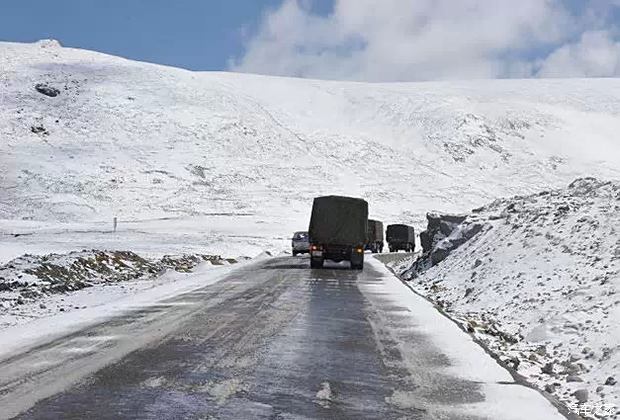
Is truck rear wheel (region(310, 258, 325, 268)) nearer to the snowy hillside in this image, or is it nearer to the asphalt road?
the asphalt road

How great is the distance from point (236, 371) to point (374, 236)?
5112 cm

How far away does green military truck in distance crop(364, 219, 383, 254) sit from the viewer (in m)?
57.6

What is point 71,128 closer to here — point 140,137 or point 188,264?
point 140,137

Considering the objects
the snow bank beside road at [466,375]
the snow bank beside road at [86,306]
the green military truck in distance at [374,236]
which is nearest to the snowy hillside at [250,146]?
the green military truck in distance at [374,236]

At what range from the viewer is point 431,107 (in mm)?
140625

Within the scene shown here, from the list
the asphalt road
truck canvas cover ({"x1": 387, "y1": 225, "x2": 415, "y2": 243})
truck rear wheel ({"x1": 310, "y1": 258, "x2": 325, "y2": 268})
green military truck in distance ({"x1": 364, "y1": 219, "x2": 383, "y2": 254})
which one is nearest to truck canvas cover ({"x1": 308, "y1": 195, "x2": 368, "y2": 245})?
truck rear wheel ({"x1": 310, "y1": 258, "x2": 325, "y2": 268})

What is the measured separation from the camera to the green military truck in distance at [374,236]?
57638mm

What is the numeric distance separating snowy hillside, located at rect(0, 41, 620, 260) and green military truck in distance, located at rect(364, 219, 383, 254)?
9.04m

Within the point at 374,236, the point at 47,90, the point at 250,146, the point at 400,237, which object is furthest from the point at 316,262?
the point at 47,90

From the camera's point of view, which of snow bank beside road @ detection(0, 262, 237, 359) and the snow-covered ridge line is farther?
the snow-covered ridge line

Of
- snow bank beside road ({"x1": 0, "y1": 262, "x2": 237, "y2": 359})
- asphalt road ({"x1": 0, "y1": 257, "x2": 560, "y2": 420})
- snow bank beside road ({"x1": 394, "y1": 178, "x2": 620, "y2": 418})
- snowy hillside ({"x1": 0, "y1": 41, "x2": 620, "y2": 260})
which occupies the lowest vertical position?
snow bank beside road ({"x1": 0, "y1": 262, "x2": 237, "y2": 359})

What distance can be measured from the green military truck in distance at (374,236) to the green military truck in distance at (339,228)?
2589 cm

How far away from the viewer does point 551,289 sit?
1349 centimetres

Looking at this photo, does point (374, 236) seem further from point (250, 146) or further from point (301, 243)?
point (250, 146)
